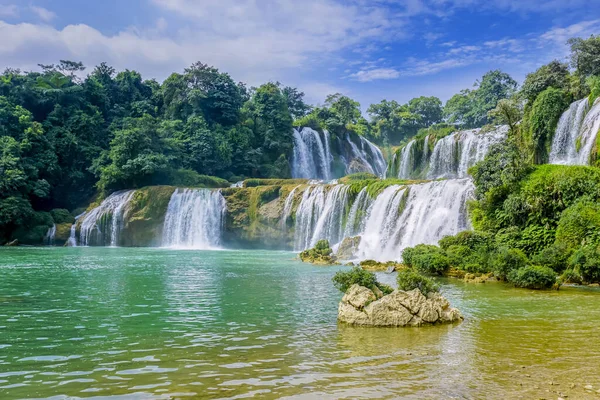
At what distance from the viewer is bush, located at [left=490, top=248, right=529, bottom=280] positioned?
58.1 feet

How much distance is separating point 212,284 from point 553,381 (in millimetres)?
12191

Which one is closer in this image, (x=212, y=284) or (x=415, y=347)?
(x=415, y=347)

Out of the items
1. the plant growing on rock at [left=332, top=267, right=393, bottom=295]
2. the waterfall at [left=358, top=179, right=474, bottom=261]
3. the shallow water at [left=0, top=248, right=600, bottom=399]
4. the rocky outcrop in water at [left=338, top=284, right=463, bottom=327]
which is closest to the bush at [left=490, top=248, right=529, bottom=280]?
the shallow water at [left=0, top=248, right=600, bottom=399]

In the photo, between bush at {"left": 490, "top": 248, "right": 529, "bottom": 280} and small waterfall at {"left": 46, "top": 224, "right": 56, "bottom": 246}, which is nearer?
bush at {"left": 490, "top": 248, "right": 529, "bottom": 280}

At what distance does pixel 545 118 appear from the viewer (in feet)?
105

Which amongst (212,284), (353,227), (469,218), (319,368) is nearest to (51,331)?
(319,368)

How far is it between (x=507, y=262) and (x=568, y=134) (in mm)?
16411

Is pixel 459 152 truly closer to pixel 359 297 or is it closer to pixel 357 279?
pixel 357 279

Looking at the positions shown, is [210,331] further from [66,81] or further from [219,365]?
[66,81]

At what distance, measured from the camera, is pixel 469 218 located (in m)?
25.8

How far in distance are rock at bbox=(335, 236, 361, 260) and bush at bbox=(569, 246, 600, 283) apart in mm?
12993

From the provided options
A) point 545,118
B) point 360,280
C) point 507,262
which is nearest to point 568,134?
point 545,118

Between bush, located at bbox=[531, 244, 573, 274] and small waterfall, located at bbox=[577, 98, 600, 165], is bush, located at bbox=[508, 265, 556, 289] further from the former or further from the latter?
small waterfall, located at bbox=[577, 98, 600, 165]

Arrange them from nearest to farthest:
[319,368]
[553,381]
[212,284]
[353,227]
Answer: [553,381]
[319,368]
[212,284]
[353,227]
